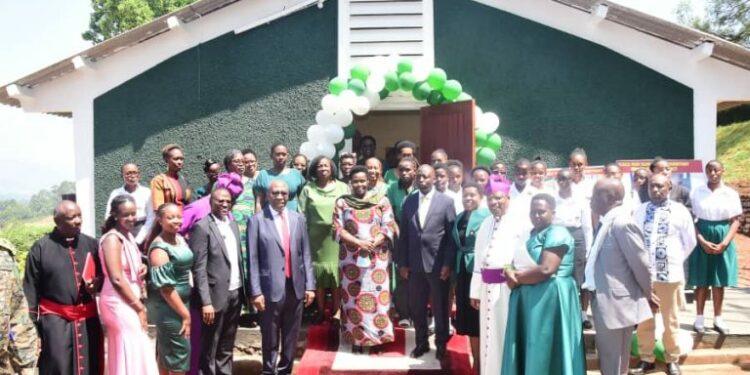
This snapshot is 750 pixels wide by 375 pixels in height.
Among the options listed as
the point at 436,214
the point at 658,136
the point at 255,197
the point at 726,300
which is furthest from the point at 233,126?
the point at 726,300

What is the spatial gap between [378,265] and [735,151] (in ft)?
57.9

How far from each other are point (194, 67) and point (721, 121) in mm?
20218

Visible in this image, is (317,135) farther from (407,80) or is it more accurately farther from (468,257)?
(468,257)

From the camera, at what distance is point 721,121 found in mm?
22219

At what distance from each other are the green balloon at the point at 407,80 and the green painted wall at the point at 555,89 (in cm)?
119

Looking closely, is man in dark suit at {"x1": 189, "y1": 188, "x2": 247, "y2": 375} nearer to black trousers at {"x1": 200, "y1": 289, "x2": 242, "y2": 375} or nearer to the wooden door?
black trousers at {"x1": 200, "y1": 289, "x2": 242, "y2": 375}

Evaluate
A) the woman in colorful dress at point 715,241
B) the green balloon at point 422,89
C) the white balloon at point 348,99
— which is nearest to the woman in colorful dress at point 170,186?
the white balloon at point 348,99

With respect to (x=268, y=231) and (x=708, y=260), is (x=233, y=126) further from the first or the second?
(x=708, y=260)

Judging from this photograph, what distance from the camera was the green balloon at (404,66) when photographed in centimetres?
730

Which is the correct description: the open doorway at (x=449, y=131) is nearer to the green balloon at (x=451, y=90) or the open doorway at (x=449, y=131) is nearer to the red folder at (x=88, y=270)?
the green balloon at (x=451, y=90)

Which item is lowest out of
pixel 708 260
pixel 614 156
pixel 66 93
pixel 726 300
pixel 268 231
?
pixel 726 300

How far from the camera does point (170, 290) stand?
4277mm

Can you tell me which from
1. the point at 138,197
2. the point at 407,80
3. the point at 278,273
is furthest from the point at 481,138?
the point at 138,197

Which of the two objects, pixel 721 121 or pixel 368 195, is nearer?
pixel 368 195
